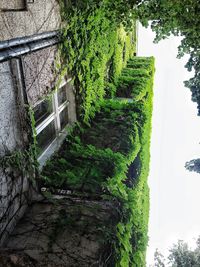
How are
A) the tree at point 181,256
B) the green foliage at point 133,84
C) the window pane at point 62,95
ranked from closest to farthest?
the window pane at point 62,95
the green foliage at point 133,84
the tree at point 181,256

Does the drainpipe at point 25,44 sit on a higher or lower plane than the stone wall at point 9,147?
Result: higher

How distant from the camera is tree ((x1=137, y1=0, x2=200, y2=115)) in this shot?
4.99 meters

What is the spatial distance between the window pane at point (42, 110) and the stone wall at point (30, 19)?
3.76 feet

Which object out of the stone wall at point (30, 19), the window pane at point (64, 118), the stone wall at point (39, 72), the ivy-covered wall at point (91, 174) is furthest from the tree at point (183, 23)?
the window pane at point (64, 118)

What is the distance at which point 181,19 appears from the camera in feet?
17.0

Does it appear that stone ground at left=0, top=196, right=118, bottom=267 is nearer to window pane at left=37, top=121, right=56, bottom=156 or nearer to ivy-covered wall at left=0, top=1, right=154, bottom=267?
ivy-covered wall at left=0, top=1, right=154, bottom=267

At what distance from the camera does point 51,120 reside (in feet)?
17.4

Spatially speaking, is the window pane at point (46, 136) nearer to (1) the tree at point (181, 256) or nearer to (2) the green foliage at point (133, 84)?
(2) the green foliage at point (133, 84)

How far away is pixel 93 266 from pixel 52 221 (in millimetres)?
805

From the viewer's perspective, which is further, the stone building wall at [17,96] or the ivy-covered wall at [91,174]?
the ivy-covered wall at [91,174]

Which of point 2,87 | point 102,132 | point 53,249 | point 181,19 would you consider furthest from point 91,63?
point 53,249

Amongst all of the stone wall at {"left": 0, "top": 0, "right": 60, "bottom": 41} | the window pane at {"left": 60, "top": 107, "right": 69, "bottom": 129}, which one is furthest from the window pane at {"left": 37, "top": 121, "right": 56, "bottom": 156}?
the stone wall at {"left": 0, "top": 0, "right": 60, "bottom": 41}

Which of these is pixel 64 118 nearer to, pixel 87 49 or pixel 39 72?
pixel 87 49

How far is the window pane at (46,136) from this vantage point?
16.5 ft
